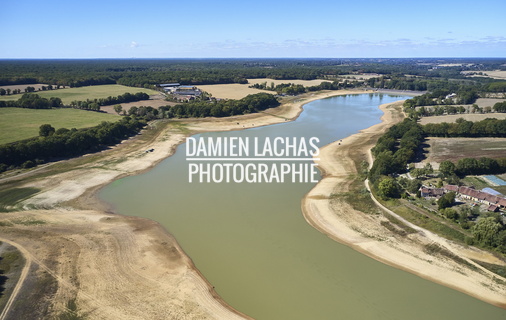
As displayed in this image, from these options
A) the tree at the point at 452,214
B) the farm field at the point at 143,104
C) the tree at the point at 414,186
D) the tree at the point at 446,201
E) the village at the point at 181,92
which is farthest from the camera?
the village at the point at 181,92

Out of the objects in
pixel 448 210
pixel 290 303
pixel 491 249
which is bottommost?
pixel 290 303

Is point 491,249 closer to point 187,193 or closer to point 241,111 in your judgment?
point 187,193

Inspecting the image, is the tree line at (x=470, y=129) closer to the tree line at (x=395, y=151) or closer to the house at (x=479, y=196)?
the tree line at (x=395, y=151)

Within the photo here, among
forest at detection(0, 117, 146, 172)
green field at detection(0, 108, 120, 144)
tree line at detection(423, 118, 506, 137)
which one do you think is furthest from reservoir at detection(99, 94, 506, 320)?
tree line at detection(423, 118, 506, 137)

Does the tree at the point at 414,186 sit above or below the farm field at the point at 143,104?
below

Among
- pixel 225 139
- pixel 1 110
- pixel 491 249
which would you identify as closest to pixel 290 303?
pixel 491 249

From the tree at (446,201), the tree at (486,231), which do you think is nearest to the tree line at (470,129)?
the tree at (446,201)
